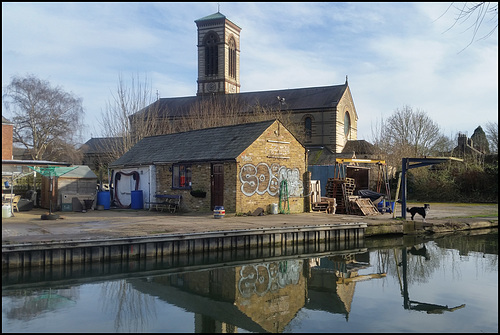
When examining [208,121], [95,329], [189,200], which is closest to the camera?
[95,329]

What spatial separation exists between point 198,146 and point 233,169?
3.95 metres

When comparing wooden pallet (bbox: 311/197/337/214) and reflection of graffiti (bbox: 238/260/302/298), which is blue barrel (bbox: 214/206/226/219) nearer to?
reflection of graffiti (bbox: 238/260/302/298)

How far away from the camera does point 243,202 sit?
19984 millimetres

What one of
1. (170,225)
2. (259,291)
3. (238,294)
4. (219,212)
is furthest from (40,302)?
(219,212)

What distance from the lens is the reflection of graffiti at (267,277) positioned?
1114 cm

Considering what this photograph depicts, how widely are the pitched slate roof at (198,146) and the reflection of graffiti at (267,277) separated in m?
7.02

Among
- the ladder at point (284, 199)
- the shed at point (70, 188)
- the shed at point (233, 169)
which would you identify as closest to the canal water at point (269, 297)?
the shed at point (233, 169)

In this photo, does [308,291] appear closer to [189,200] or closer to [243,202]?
[243,202]

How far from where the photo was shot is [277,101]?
51.1m

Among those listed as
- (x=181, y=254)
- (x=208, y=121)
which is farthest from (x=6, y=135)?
(x=181, y=254)

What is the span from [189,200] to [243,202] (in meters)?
3.22

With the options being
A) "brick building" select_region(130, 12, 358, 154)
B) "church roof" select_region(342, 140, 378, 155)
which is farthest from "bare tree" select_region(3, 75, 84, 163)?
"church roof" select_region(342, 140, 378, 155)

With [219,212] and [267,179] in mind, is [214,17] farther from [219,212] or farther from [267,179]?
[219,212]

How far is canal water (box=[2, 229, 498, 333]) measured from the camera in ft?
27.4
